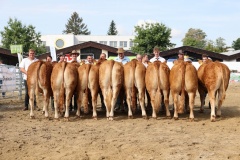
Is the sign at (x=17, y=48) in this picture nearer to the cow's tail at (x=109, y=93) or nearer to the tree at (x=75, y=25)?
the cow's tail at (x=109, y=93)

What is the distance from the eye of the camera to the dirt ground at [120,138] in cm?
559

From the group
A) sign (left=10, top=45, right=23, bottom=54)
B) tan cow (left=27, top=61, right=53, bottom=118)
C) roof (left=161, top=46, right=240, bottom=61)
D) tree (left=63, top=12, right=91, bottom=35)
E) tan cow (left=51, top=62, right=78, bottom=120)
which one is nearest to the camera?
tan cow (left=51, top=62, right=78, bottom=120)

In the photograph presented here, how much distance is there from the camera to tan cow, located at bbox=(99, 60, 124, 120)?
9.05 metres

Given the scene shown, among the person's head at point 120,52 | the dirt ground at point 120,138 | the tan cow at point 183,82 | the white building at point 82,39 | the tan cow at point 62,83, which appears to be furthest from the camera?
the white building at point 82,39

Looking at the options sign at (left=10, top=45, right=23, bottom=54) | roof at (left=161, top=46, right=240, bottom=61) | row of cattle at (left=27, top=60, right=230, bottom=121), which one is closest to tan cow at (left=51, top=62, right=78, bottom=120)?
row of cattle at (left=27, top=60, right=230, bottom=121)

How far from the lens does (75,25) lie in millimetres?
95438

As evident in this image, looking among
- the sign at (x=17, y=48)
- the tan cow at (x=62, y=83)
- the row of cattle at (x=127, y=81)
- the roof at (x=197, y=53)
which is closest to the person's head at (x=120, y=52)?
the row of cattle at (x=127, y=81)

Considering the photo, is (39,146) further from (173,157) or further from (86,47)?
(86,47)

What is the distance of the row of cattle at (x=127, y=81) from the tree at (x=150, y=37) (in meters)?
33.4

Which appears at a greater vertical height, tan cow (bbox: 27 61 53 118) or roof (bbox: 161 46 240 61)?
roof (bbox: 161 46 240 61)

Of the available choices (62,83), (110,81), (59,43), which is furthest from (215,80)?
(59,43)

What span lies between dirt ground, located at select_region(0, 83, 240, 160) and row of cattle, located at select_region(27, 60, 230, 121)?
0.54m

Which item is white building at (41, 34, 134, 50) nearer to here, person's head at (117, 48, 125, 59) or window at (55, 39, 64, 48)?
window at (55, 39, 64, 48)

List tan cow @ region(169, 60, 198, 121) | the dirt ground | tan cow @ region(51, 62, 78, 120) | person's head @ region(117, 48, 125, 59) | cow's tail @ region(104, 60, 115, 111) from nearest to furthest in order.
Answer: the dirt ground → tan cow @ region(169, 60, 198, 121) → tan cow @ region(51, 62, 78, 120) → cow's tail @ region(104, 60, 115, 111) → person's head @ region(117, 48, 125, 59)
